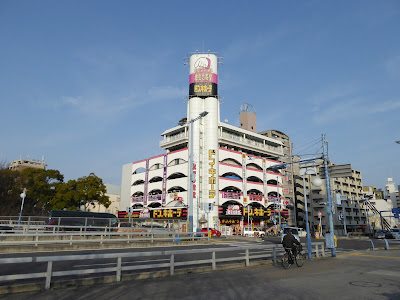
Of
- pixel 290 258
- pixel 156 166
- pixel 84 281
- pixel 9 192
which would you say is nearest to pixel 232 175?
pixel 156 166

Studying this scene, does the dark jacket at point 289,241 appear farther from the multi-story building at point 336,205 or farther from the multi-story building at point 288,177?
the multi-story building at point 336,205

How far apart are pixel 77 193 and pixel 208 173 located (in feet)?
80.1

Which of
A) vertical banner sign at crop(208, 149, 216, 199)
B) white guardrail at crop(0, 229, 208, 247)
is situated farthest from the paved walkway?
vertical banner sign at crop(208, 149, 216, 199)

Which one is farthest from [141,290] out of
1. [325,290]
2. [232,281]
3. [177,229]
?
[177,229]

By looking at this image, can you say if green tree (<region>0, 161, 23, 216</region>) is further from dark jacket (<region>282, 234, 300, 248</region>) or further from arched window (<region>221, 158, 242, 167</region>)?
dark jacket (<region>282, 234, 300, 248</region>)

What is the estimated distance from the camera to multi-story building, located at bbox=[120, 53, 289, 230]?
55.9m

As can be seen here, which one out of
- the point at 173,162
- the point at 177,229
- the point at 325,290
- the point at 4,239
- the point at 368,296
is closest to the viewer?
the point at 368,296

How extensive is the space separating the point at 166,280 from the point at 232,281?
2.17 metres

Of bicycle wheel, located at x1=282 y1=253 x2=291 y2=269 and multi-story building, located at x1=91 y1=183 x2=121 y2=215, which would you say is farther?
multi-story building, located at x1=91 y1=183 x2=121 y2=215

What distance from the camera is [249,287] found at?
8.23 metres

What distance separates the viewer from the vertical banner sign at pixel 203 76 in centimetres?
6125

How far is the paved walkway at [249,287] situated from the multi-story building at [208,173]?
4264 centimetres

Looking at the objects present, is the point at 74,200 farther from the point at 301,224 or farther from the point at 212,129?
the point at 301,224

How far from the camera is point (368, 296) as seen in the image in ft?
23.9
